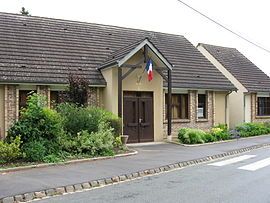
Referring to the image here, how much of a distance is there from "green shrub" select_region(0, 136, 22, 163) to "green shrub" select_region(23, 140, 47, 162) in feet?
0.97

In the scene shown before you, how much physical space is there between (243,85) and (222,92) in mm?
4097

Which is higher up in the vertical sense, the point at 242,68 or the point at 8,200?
the point at 242,68

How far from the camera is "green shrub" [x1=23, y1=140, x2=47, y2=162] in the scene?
14.2 m

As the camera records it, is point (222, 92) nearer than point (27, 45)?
No

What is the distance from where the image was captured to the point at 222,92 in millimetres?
28531

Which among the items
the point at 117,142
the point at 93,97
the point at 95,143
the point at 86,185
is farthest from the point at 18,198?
the point at 93,97

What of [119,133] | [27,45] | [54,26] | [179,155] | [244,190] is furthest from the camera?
[54,26]

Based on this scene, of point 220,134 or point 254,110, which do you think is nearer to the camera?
point 220,134

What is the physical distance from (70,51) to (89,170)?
11263 mm

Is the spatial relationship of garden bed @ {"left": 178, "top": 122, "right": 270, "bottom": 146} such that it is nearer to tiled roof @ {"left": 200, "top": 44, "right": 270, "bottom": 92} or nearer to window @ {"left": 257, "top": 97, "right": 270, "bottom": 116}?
window @ {"left": 257, "top": 97, "right": 270, "bottom": 116}

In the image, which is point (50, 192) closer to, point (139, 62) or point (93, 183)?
point (93, 183)

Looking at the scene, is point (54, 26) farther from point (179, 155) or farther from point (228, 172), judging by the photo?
point (228, 172)

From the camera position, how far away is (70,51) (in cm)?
2300

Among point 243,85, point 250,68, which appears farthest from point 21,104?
point 250,68
